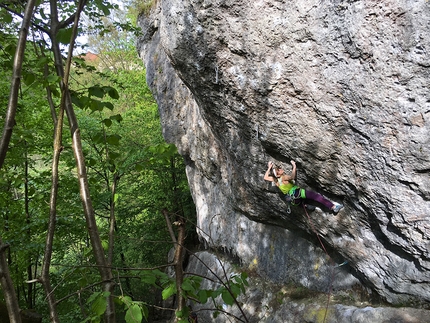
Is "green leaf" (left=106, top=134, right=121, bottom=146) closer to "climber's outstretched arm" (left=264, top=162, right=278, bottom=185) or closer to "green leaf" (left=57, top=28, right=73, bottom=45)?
"green leaf" (left=57, top=28, right=73, bottom=45)

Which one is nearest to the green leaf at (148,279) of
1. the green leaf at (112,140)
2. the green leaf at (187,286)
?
the green leaf at (187,286)

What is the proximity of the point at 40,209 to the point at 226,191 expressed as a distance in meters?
4.22

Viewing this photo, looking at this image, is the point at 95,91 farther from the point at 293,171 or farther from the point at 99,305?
the point at 293,171

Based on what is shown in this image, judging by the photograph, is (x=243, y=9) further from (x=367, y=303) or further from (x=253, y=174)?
(x=367, y=303)

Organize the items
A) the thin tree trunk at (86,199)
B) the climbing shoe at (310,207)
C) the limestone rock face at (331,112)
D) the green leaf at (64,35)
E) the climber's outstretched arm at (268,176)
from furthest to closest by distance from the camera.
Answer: the climber's outstretched arm at (268,176) < the climbing shoe at (310,207) < the limestone rock face at (331,112) < the green leaf at (64,35) < the thin tree trunk at (86,199)

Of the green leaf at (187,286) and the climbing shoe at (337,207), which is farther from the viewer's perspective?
the climbing shoe at (337,207)

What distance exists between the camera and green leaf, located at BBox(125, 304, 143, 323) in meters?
1.11

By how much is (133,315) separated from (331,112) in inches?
137

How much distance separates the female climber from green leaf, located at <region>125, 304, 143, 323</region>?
378cm

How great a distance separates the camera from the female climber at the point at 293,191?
453cm

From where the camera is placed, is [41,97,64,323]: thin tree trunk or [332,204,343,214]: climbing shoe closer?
[41,97,64,323]: thin tree trunk

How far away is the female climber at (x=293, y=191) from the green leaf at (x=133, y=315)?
3.78 m

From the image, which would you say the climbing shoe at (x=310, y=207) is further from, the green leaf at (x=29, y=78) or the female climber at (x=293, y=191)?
the green leaf at (x=29, y=78)

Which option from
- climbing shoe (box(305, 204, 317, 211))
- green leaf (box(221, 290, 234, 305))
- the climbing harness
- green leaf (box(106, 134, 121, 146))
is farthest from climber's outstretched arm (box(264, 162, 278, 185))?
green leaf (box(106, 134, 121, 146))
